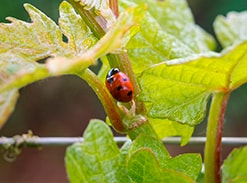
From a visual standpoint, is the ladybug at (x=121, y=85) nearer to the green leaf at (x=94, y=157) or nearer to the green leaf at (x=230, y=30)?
the green leaf at (x=94, y=157)

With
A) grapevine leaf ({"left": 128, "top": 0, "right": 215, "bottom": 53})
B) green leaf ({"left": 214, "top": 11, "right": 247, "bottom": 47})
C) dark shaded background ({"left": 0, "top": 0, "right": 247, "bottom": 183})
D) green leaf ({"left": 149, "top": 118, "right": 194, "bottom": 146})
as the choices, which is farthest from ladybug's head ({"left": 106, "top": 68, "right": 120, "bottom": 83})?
dark shaded background ({"left": 0, "top": 0, "right": 247, "bottom": 183})

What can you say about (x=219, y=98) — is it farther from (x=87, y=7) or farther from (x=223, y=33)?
(x=223, y=33)

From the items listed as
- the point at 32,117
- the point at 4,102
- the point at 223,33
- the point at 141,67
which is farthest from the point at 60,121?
the point at 4,102

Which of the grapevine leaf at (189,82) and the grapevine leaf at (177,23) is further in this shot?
the grapevine leaf at (177,23)

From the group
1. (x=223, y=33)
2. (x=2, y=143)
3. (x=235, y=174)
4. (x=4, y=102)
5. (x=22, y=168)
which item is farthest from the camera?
(x=22, y=168)

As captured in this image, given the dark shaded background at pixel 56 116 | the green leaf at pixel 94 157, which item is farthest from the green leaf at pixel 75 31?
the dark shaded background at pixel 56 116

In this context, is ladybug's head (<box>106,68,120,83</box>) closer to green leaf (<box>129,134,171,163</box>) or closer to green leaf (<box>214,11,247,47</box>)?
green leaf (<box>129,134,171,163</box>)
